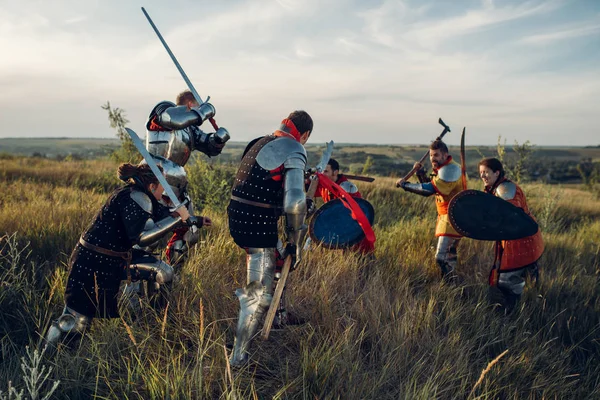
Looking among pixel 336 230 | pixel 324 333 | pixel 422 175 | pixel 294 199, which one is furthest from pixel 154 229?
pixel 422 175

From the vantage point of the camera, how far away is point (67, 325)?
9.76ft

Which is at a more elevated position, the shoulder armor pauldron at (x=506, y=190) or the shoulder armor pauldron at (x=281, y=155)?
the shoulder armor pauldron at (x=281, y=155)

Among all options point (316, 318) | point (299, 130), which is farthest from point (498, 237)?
point (299, 130)

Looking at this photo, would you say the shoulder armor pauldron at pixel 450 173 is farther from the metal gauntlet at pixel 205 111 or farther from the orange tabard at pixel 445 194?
the metal gauntlet at pixel 205 111

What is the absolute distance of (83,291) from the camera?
9.89ft

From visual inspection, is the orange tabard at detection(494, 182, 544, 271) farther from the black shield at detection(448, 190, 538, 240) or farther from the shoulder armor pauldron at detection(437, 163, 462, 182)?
the shoulder armor pauldron at detection(437, 163, 462, 182)

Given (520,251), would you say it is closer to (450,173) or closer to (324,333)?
(450,173)

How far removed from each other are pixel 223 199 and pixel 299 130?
441cm

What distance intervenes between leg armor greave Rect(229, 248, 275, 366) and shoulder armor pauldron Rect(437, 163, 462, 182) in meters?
2.50

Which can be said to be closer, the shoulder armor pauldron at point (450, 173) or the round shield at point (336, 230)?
the round shield at point (336, 230)

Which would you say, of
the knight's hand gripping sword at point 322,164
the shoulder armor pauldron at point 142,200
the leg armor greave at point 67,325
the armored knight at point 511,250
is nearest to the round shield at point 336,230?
the knight's hand gripping sword at point 322,164

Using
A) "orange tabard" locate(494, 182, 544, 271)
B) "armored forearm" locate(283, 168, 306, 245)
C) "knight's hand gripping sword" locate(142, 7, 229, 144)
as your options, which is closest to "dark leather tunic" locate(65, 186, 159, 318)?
"armored forearm" locate(283, 168, 306, 245)

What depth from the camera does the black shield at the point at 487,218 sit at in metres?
4.33

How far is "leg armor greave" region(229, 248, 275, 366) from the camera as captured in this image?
117 inches
